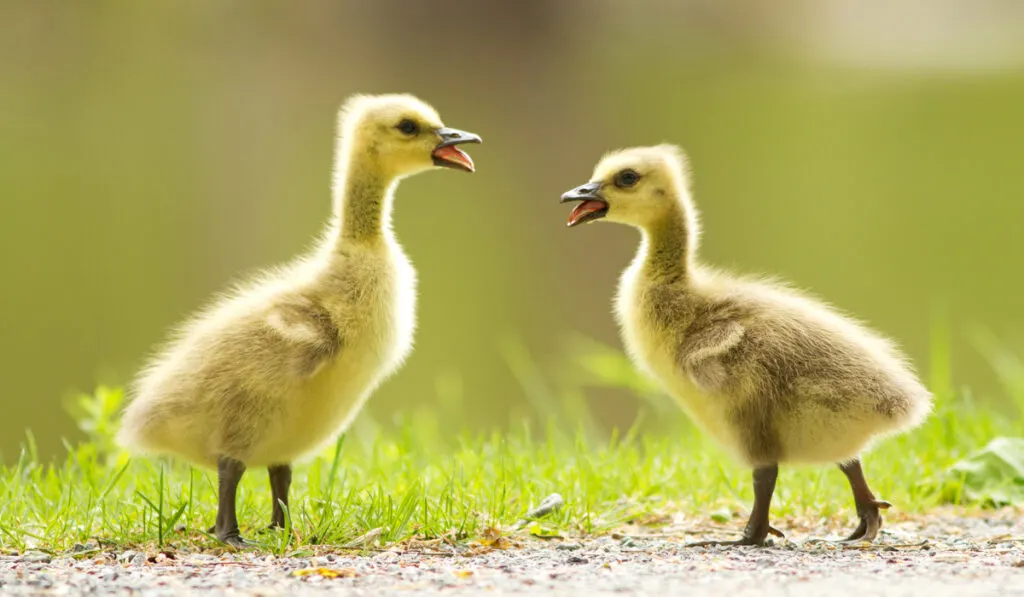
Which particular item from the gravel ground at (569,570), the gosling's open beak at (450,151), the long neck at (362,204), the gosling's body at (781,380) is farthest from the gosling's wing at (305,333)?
the gosling's body at (781,380)

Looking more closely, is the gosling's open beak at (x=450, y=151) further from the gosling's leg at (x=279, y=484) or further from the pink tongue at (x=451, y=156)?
the gosling's leg at (x=279, y=484)

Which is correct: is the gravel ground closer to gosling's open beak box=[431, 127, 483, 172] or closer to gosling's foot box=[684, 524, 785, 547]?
gosling's foot box=[684, 524, 785, 547]

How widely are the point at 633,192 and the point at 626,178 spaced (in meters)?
0.06

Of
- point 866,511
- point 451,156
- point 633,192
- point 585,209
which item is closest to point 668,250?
point 633,192

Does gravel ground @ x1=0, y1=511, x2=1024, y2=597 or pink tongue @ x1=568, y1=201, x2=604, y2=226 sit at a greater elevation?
pink tongue @ x1=568, y1=201, x2=604, y2=226

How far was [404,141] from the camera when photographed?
527 centimetres

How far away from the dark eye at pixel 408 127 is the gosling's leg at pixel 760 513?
69.1 inches

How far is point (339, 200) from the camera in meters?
5.29

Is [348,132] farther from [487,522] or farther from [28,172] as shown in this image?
[28,172]

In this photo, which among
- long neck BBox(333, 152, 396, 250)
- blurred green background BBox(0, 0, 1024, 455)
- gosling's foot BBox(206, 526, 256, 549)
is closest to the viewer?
gosling's foot BBox(206, 526, 256, 549)

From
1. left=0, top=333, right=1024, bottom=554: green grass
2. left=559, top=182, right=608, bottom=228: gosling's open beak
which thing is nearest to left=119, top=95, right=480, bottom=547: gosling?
left=0, top=333, right=1024, bottom=554: green grass

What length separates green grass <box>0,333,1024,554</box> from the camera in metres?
4.68

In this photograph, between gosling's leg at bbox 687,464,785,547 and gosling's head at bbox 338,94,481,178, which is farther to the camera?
gosling's head at bbox 338,94,481,178

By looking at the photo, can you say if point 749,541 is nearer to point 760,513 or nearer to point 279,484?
point 760,513
